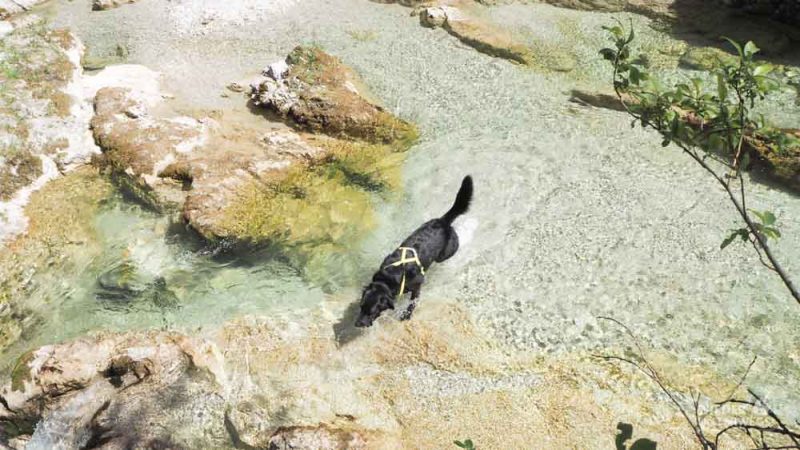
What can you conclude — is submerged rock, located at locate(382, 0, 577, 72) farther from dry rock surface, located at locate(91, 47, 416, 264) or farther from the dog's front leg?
the dog's front leg

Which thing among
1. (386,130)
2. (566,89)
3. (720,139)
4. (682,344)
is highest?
(720,139)

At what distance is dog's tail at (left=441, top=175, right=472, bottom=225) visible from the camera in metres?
5.64

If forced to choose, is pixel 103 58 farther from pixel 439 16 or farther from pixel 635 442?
pixel 635 442

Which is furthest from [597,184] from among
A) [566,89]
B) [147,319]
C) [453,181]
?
[147,319]

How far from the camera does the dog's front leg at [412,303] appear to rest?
5.83 metres

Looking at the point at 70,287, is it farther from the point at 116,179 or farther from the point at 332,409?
the point at 332,409

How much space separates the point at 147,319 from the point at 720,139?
233 inches

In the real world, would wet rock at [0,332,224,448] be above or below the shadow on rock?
below

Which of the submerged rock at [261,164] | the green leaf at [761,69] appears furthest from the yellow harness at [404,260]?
the green leaf at [761,69]

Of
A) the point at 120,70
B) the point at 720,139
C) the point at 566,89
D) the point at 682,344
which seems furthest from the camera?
the point at 120,70

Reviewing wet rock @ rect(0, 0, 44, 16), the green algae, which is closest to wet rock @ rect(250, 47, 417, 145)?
the green algae

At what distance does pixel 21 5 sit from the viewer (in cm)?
1238

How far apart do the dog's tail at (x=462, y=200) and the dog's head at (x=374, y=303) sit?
1.26 m

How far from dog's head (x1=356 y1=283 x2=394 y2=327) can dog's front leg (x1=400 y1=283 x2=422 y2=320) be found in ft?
1.44
